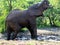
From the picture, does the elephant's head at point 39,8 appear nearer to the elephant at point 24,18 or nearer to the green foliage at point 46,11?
the elephant at point 24,18

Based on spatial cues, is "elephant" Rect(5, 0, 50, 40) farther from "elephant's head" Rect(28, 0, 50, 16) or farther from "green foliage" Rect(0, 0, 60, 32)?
"green foliage" Rect(0, 0, 60, 32)

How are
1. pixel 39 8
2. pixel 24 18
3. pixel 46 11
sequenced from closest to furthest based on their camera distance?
1. pixel 24 18
2. pixel 39 8
3. pixel 46 11

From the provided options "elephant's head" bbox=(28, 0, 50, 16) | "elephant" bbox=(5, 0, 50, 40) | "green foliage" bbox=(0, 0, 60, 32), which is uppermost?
"elephant's head" bbox=(28, 0, 50, 16)

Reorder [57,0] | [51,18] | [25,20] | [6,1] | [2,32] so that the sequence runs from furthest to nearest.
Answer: [51,18]
[57,0]
[6,1]
[2,32]
[25,20]

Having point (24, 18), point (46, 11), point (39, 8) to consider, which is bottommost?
point (46, 11)

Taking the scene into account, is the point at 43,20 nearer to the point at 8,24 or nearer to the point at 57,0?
the point at 57,0

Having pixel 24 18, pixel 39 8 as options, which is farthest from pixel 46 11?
pixel 24 18

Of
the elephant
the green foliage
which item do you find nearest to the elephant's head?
the elephant

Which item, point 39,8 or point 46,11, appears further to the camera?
point 46,11

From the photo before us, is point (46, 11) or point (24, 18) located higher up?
point (24, 18)

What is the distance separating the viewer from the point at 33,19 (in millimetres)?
12273

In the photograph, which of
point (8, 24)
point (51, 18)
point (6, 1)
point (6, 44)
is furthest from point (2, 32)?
point (51, 18)

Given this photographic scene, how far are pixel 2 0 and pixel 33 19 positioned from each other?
1321cm

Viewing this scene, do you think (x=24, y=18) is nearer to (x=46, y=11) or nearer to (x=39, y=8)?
(x=39, y=8)
